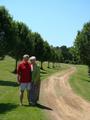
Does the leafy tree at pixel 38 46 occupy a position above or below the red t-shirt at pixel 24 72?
above

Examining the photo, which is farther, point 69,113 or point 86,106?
point 86,106

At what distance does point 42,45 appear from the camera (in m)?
85.8

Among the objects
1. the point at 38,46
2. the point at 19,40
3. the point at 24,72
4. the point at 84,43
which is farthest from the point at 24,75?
the point at 38,46

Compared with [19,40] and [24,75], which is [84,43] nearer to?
[19,40]

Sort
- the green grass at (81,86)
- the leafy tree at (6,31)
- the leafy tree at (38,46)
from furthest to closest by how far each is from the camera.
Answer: the leafy tree at (38,46), the leafy tree at (6,31), the green grass at (81,86)

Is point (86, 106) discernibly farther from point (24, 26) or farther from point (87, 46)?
point (24, 26)

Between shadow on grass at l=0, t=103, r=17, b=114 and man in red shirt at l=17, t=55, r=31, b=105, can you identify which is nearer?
shadow on grass at l=0, t=103, r=17, b=114

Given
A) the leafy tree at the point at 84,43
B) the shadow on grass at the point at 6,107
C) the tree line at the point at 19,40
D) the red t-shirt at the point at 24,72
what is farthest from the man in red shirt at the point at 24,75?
the leafy tree at the point at 84,43

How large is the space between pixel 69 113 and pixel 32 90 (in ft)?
8.42

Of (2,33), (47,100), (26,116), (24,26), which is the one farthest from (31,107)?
(24,26)

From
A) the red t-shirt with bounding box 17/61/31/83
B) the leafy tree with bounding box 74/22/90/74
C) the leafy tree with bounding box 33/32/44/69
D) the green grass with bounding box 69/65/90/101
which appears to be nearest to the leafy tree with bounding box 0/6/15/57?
the green grass with bounding box 69/65/90/101

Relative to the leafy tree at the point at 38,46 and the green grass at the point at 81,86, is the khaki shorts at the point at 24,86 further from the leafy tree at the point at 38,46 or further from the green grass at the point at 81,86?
the leafy tree at the point at 38,46

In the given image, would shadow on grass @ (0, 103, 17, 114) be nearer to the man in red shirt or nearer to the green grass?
the man in red shirt

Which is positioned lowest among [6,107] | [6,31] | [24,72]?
[6,107]
